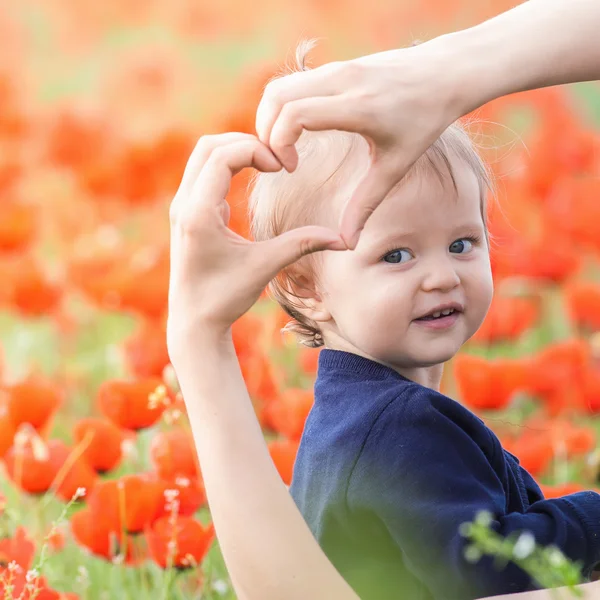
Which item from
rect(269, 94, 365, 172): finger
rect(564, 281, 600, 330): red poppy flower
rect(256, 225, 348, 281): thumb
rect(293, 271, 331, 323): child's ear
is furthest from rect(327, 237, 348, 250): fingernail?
rect(564, 281, 600, 330): red poppy flower

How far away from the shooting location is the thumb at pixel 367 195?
1.27 meters

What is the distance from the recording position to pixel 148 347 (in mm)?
2314

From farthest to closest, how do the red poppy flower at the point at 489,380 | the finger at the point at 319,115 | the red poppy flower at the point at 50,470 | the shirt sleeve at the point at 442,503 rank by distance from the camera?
the red poppy flower at the point at 489,380 → the red poppy flower at the point at 50,470 → the shirt sleeve at the point at 442,503 → the finger at the point at 319,115

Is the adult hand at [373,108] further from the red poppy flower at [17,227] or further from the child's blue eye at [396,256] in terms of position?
the red poppy flower at [17,227]

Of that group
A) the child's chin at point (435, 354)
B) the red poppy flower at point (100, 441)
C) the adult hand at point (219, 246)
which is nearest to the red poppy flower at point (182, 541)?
the red poppy flower at point (100, 441)

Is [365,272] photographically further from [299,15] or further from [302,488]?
[299,15]

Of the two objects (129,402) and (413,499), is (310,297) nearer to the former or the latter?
(413,499)

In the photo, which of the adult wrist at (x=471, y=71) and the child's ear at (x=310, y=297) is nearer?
the adult wrist at (x=471, y=71)

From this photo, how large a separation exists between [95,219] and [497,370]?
Answer: 154 cm

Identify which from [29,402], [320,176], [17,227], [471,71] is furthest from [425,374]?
[17,227]

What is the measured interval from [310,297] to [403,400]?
9.5 inches

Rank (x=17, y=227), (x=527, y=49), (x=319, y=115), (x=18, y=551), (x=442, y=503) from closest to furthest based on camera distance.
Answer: (x=319, y=115) < (x=527, y=49) < (x=442, y=503) < (x=18, y=551) < (x=17, y=227)

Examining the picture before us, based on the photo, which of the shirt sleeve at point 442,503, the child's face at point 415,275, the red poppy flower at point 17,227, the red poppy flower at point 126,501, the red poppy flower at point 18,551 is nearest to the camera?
the shirt sleeve at point 442,503

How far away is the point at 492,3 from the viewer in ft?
17.6
